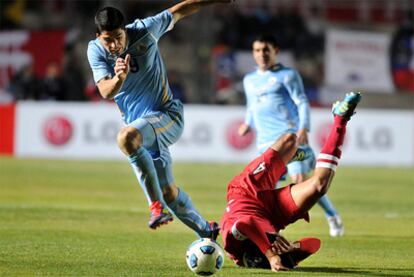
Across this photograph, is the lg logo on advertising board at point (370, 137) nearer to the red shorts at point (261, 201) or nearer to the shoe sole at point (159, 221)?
the red shorts at point (261, 201)

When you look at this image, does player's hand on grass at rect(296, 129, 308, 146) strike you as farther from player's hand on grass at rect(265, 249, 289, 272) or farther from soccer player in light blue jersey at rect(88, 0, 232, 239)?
player's hand on grass at rect(265, 249, 289, 272)

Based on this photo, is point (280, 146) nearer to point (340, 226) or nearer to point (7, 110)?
point (340, 226)

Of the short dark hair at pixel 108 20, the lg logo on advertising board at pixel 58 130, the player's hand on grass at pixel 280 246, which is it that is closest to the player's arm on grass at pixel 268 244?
the player's hand on grass at pixel 280 246

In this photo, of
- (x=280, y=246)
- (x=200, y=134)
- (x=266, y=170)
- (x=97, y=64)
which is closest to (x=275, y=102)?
(x=266, y=170)

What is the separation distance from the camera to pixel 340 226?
39.1ft

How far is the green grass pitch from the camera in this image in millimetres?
8672

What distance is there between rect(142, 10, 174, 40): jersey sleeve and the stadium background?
10340 mm

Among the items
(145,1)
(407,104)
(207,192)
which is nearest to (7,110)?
(145,1)

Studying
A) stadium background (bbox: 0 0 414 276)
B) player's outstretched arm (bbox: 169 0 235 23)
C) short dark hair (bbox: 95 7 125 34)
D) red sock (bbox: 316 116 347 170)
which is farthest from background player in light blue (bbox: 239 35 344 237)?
stadium background (bbox: 0 0 414 276)

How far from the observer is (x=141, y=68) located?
9.37 m

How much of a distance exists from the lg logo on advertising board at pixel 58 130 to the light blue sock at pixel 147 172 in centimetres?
1525

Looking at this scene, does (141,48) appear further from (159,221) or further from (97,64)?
(159,221)

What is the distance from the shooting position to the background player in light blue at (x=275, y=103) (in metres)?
12.0

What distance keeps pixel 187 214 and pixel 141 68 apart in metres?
1.43
